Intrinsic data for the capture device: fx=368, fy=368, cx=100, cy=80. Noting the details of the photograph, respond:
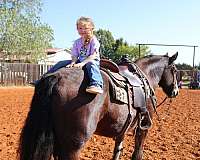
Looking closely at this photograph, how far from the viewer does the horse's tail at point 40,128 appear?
394 centimetres

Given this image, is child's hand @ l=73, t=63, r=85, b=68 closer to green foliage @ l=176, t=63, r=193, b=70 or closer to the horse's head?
the horse's head

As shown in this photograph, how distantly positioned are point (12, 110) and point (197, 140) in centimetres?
714

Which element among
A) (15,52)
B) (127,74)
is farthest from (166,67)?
(15,52)

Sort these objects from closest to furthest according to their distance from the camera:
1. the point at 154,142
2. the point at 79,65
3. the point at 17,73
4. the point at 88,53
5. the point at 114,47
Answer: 1. the point at 79,65
2. the point at 88,53
3. the point at 154,142
4. the point at 17,73
5. the point at 114,47

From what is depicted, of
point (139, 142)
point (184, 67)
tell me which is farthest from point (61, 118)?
point (184, 67)

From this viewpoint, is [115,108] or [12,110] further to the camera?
[12,110]

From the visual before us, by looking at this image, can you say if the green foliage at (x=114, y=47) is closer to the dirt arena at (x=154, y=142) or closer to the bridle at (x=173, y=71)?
the dirt arena at (x=154, y=142)

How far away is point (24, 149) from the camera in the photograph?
4.11m

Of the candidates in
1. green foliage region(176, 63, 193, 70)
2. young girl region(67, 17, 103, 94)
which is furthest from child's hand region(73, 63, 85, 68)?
green foliage region(176, 63, 193, 70)

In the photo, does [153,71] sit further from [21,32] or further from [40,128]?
[21,32]

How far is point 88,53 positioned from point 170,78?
9.43 feet

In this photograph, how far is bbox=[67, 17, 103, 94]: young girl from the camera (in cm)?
419

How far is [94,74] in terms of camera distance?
167 inches

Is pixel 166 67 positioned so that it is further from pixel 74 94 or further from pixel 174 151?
pixel 74 94
